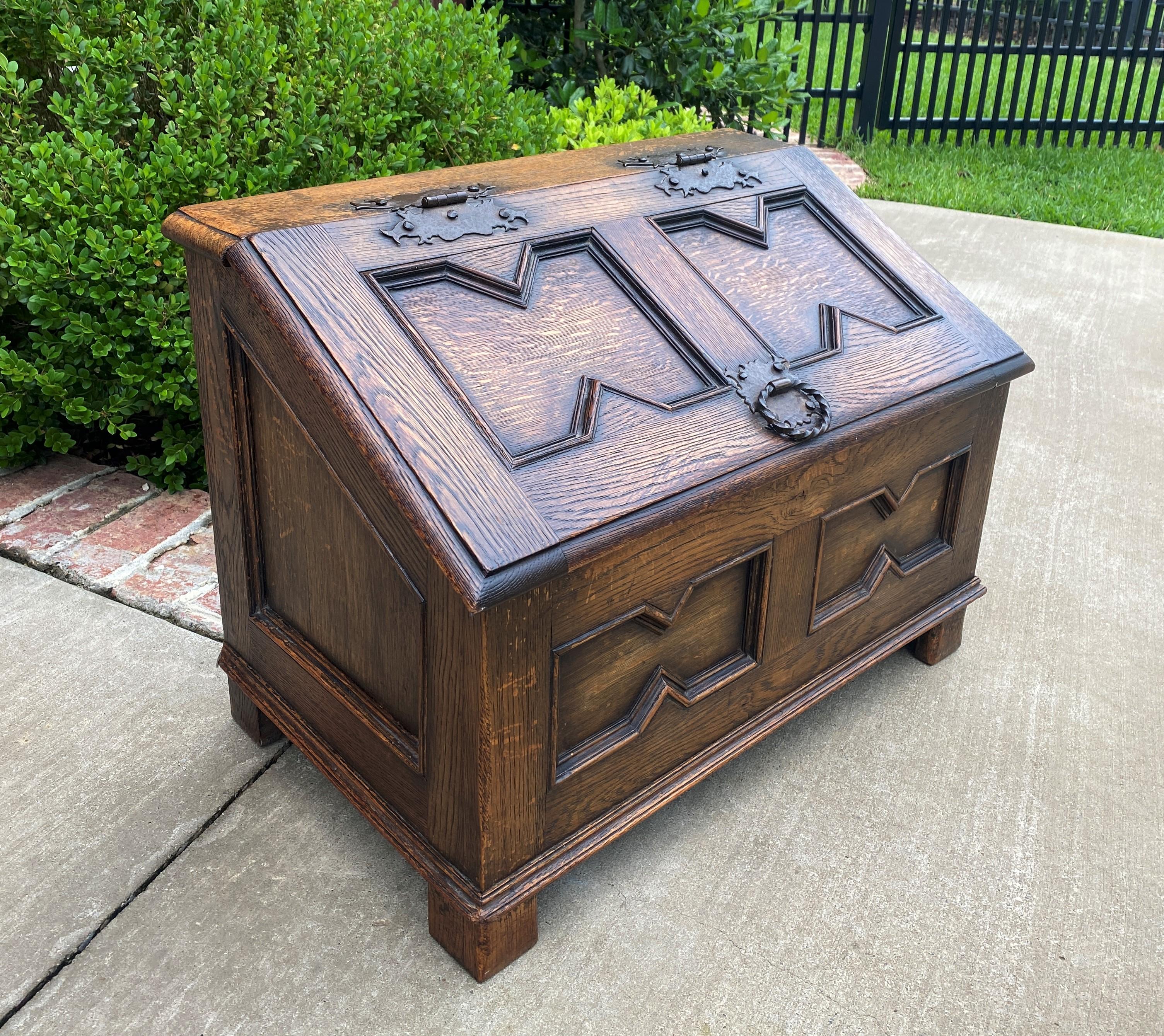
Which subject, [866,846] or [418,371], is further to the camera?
[866,846]

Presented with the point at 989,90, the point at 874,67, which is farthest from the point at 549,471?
the point at 989,90

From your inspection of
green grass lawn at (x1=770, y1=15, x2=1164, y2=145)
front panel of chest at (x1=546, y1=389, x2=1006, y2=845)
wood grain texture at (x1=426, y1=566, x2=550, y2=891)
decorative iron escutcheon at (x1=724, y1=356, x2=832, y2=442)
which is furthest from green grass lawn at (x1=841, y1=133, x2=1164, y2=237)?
wood grain texture at (x1=426, y1=566, x2=550, y2=891)

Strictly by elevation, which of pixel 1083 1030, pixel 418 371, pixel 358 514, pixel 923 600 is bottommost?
pixel 1083 1030

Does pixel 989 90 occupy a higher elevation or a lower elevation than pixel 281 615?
higher

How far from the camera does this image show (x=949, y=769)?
6.83 ft

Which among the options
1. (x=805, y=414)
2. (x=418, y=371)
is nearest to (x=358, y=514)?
(x=418, y=371)

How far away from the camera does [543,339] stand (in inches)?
62.8

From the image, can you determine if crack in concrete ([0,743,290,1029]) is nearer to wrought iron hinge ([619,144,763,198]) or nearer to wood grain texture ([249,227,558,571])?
wood grain texture ([249,227,558,571])

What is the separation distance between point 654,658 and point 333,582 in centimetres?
53

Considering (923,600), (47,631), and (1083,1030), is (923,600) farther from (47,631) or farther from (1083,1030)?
(47,631)

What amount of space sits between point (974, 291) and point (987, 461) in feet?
8.72

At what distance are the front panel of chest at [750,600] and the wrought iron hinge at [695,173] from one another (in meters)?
0.59

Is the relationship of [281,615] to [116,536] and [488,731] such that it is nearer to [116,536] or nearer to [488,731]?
[488,731]

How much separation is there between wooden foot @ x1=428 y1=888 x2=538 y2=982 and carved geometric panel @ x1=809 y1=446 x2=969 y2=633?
0.74 meters
